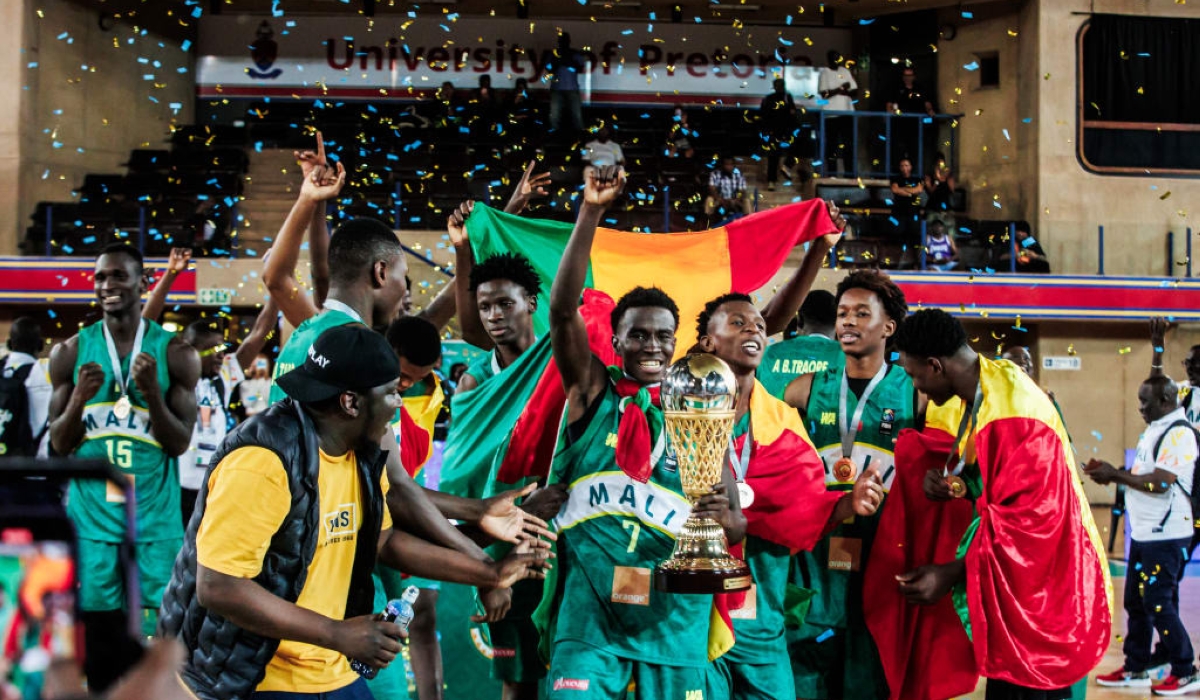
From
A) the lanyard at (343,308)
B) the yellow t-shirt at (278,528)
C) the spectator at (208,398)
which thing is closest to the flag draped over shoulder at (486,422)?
the lanyard at (343,308)

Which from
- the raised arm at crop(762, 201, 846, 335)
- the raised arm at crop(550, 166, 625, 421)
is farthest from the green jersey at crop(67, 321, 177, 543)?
the raised arm at crop(762, 201, 846, 335)

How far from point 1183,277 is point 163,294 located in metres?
15.9

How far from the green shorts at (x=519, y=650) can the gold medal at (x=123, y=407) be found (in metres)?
2.21

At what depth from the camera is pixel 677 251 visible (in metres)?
6.57

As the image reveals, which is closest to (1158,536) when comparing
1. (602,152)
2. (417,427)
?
(417,427)

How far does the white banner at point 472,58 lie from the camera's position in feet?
69.9

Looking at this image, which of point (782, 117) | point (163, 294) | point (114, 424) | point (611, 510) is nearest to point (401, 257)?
point (611, 510)

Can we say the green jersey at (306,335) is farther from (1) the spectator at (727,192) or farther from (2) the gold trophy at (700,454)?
(1) the spectator at (727,192)

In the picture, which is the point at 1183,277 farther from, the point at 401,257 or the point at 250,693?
the point at 250,693

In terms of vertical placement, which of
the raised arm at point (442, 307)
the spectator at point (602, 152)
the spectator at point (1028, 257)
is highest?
the spectator at point (602, 152)

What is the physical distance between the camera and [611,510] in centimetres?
416

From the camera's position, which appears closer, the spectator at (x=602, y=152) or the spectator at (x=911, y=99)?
the spectator at (x=602, y=152)

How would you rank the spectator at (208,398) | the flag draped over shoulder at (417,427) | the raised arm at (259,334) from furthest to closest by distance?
the spectator at (208,398), the raised arm at (259,334), the flag draped over shoulder at (417,427)

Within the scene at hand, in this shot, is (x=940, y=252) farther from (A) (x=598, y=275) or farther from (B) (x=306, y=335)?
(B) (x=306, y=335)
